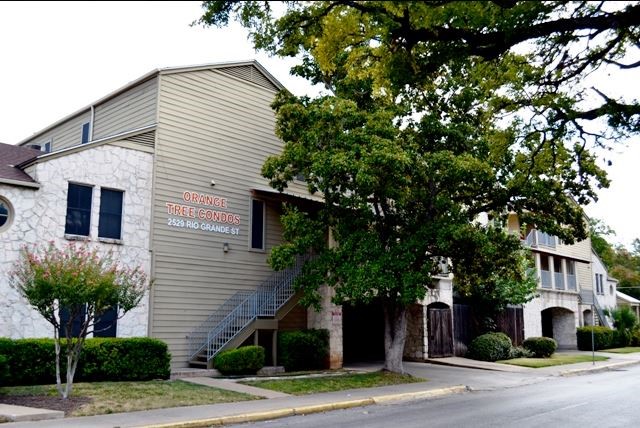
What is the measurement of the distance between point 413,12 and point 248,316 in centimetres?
1387

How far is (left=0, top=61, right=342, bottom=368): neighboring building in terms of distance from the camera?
675 inches

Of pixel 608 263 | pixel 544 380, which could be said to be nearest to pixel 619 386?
pixel 544 380

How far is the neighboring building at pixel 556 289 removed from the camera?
1510 inches

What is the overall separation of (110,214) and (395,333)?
31.7 feet

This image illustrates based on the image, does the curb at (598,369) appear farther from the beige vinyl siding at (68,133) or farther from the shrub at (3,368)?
the beige vinyl siding at (68,133)

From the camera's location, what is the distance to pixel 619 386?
1939 cm

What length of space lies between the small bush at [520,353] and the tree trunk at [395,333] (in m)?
11.4

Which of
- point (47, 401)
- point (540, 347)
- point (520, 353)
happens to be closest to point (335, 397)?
point (47, 401)

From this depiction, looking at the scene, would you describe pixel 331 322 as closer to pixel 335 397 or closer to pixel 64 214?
pixel 335 397

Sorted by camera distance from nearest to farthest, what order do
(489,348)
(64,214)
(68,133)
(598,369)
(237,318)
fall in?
1. (64,214)
2. (237,318)
3. (68,133)
4. (598,369)
5. (489,348)

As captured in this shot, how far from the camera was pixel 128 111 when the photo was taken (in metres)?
21.2

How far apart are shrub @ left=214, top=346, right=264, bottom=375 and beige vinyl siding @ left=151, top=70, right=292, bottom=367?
5.10 feet

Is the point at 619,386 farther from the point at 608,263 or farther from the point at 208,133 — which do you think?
the point at 608,263

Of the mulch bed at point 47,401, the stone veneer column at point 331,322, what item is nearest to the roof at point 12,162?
the mulch bed at point 47,401
